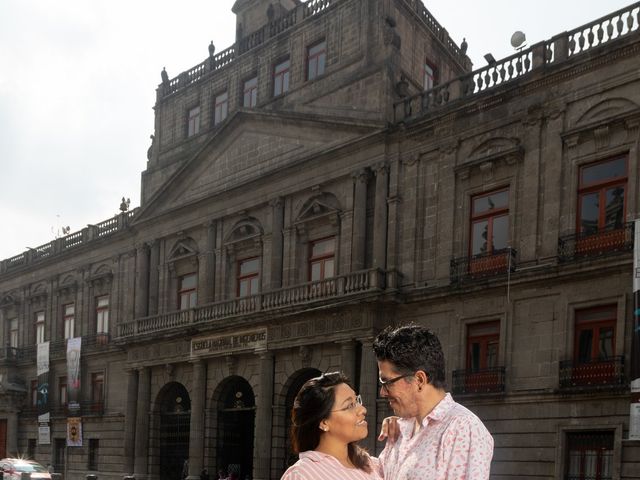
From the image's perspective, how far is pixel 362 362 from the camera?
926 inches

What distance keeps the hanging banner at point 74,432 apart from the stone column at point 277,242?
13924mm

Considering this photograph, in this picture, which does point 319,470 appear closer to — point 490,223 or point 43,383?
point 490,223

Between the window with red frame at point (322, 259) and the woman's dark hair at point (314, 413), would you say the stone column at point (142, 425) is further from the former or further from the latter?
the woman's dark hair at point (314, 413)

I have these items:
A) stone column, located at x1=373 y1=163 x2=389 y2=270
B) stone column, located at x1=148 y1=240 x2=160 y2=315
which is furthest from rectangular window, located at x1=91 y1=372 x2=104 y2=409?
stone column, located at x1=373 y1=163 x2=389 y2=270

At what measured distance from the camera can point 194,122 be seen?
33281 millimetres

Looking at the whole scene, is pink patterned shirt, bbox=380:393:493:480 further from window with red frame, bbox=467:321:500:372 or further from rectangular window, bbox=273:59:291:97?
rectangular window, bbox=273:59:291:97

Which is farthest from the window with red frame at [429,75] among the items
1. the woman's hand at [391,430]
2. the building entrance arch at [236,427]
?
the woman's hand at [391,430]

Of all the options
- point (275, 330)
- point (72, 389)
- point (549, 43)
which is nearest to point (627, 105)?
point (549, 43)

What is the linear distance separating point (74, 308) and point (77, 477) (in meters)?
7.79

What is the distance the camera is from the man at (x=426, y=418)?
367 centimetres

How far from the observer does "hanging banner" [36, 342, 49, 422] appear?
3772 centimetres

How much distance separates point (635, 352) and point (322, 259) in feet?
36.5

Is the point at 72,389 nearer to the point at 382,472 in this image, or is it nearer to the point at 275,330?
the point at 275,330

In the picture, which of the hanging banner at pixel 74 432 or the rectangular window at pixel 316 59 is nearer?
the rectangular window at pixel 316 59
